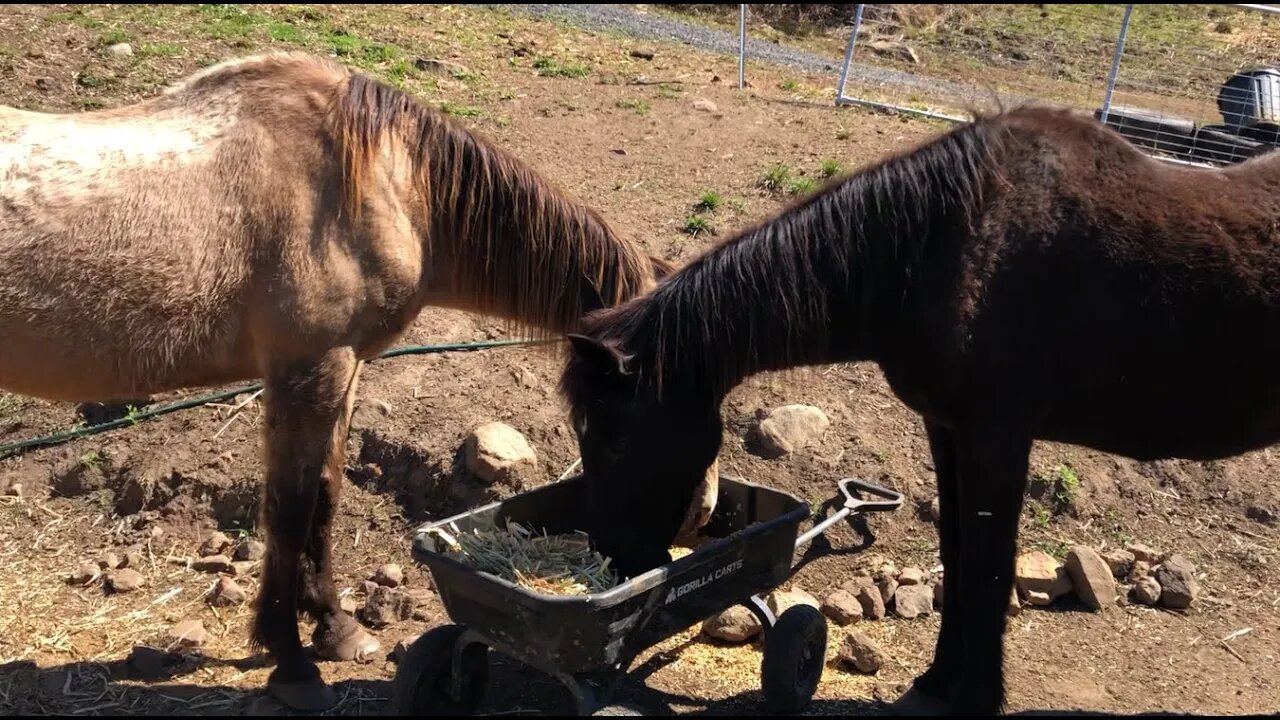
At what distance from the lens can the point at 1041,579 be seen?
4527 mm

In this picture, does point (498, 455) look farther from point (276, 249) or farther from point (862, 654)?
point (862, 654)

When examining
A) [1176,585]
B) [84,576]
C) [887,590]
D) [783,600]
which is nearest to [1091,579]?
[1176,585]

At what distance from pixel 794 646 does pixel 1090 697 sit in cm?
131

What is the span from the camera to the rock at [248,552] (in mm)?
4664

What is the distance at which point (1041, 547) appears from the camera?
488 cm

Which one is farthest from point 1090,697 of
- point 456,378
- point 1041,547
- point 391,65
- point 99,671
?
point 391,65

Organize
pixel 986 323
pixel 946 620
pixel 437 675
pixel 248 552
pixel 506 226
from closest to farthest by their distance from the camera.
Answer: pixel 986 323
pixel 437 675
pixel 946 620
pixel 506 226
pixel 248 552

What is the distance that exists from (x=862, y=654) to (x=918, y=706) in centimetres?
33

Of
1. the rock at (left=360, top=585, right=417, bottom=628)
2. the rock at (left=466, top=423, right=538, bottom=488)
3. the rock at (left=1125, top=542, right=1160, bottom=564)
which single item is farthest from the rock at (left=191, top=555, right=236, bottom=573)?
the rock at (left=1125, top=542, right=1160, bottom=564)

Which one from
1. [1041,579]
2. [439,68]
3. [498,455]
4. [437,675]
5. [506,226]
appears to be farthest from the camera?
[439,68]

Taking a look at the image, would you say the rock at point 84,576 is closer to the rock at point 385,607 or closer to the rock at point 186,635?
the rock at point 186,635

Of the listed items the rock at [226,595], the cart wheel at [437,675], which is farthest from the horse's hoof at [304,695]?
the rock at [226,595]

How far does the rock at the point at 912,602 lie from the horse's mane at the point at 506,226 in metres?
1.80

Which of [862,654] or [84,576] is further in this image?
[84,576]
